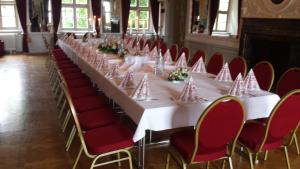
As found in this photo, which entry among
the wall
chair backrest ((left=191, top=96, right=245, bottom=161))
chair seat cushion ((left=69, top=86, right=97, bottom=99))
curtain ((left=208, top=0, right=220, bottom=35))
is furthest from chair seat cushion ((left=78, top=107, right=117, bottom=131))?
curtain ((left=208, top=0, right=220, bottom=35))

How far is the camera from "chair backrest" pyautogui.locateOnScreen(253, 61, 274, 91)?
3404mm

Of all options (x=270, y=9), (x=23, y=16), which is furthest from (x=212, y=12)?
(x=23, y=16)

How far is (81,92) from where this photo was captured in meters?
3.85

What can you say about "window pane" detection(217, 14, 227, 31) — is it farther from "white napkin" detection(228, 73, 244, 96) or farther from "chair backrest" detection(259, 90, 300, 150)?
"chair backrest" detection(259, 90, 300, 150)

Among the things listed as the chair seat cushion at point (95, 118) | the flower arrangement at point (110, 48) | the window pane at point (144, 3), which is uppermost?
the window pane at point (144, 3)

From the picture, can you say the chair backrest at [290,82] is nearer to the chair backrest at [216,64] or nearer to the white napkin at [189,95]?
the chair backrest at [216,64]

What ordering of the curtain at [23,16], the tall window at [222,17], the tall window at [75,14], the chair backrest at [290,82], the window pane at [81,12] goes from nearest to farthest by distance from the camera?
the chair backrest at [290,82], the tall window at [222,17], the curtain at [23,16], the tall window at [75,14], the window pane at [81,12]

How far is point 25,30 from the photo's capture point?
10734 mm

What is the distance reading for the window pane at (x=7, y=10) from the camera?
1055cm

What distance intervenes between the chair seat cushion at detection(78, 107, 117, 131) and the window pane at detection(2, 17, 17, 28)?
9.40 metres

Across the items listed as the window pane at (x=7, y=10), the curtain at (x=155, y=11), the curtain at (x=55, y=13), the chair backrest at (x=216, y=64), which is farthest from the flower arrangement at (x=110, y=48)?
the window pane at (x=7, y=10)

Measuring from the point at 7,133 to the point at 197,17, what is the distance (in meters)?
6.84

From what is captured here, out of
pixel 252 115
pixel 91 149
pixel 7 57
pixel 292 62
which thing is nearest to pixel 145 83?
pixel 91 149

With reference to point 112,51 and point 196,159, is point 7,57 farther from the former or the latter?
point 196,159
